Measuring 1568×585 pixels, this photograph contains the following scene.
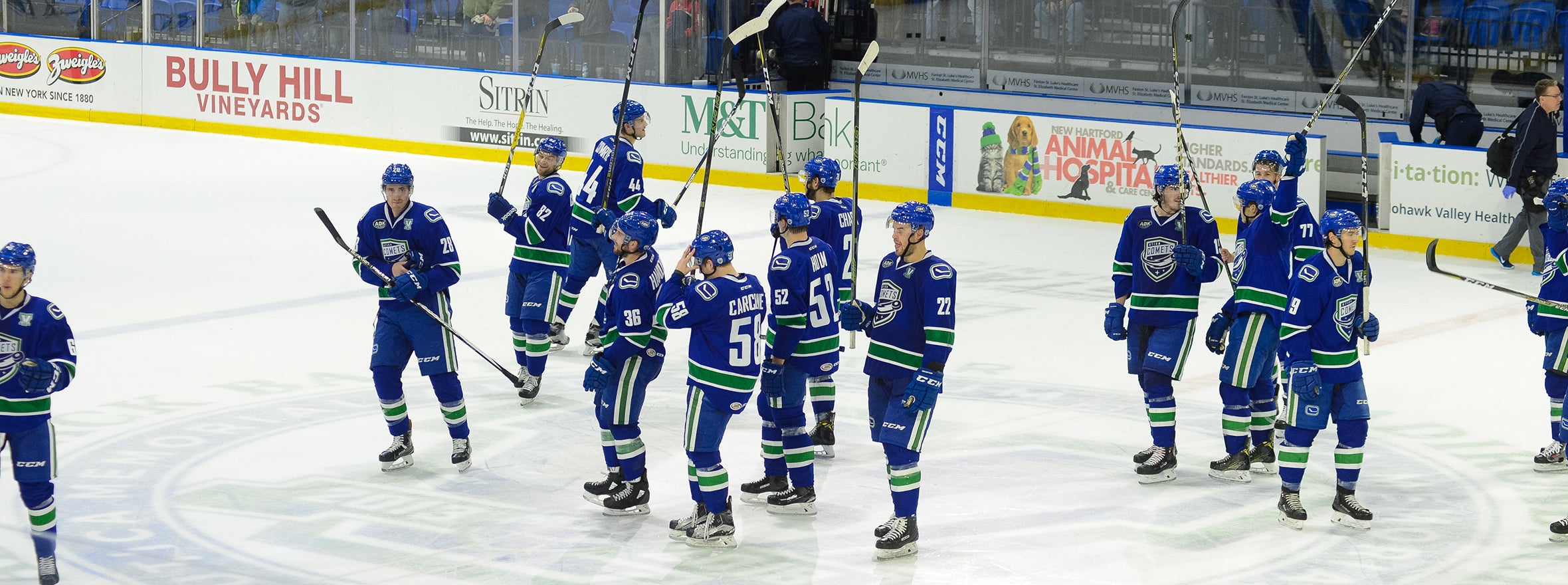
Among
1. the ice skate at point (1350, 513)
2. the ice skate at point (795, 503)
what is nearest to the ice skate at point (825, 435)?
the ice skate at point (795, 503)

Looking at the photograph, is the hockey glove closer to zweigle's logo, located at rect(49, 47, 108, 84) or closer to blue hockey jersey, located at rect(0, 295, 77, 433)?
blue hockey jersey, located at rect(0, 295, 77, 433)

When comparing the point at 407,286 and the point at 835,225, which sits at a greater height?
the point at 835,225

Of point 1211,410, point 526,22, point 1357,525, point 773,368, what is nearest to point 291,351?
point 773,368

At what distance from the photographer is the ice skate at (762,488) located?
8.91 metres

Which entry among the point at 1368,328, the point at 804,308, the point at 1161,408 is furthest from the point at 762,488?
the point at 1368,328

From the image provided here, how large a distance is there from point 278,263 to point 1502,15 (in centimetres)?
1224

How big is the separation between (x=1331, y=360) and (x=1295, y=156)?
1.89 metres

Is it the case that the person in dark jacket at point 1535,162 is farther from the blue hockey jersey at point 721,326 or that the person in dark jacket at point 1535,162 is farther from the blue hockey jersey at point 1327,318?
the blue hockey jersey at point 721,326

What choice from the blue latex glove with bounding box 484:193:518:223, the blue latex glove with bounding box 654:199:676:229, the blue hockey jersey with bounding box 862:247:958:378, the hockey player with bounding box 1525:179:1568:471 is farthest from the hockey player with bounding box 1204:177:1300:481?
the blue latex glove with bounding box 484:193:518:223

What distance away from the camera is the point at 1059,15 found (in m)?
22.0

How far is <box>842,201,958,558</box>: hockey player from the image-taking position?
25.7 ft

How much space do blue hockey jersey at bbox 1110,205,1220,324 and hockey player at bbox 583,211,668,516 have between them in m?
2.43

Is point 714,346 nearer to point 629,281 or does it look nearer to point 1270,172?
point 629,281

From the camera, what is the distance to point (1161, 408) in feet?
30.5
